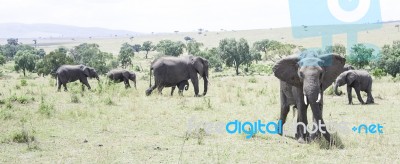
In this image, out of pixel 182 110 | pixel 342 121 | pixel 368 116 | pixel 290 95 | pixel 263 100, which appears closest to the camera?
pixel 290 95

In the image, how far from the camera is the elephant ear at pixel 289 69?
9.86 meters

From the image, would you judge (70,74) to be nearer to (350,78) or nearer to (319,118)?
(350,78)

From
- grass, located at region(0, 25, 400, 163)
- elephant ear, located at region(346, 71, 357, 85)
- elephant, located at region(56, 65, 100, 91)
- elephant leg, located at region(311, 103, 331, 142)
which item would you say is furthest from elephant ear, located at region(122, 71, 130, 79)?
elephant leg, located at region(311, 103, 331, 142)

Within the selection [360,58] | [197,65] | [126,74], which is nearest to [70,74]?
[126,74]

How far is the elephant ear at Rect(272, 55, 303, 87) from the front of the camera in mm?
9859

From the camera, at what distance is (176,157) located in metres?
8.58

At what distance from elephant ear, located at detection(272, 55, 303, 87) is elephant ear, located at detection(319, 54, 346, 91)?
0.61 metres

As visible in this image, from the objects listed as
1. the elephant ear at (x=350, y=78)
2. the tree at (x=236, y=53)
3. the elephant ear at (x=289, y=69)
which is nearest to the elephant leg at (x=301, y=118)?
the elephant ear at (x=289, y=69)

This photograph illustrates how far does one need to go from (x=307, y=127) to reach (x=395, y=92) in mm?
15126

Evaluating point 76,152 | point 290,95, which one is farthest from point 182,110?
point 76,152

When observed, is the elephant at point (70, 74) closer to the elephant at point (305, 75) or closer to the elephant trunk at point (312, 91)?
the elephant at point (305, 75)

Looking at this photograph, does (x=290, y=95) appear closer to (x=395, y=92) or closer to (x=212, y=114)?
(x=212, y=114)

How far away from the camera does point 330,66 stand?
9945 mm

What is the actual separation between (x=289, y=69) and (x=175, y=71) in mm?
12717
